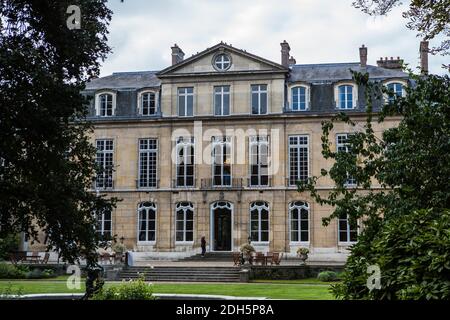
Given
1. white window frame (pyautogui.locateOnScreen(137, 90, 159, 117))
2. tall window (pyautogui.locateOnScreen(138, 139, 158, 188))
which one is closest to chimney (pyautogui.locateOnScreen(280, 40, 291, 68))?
white window frame (pyautogui.locateOnScreen(137, 90, 159, 117))

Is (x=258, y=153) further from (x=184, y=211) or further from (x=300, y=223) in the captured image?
(x=184, y=211)

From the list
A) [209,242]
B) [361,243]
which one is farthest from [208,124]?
[361,243]

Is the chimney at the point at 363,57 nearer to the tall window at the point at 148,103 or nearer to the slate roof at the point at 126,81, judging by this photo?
the slate roof at the point at 126,81

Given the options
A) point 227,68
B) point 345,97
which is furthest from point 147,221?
point 345,97

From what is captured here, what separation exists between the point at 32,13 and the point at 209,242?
25.4 meters

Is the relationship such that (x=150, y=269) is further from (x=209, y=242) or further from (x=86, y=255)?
(x=86, y=255)

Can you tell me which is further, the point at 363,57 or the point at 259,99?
Result: the point at 363,57

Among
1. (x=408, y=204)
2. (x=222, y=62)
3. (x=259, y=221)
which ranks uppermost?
(x=222, y=62)

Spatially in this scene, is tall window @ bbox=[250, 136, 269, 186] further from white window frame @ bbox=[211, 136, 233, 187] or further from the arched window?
the arched window

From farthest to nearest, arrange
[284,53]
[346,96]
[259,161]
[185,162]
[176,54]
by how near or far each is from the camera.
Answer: [176,54], [284,53], [185,162], [259,161], [346,96]

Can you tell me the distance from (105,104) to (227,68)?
26.9 ft

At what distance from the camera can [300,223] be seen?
117 ft

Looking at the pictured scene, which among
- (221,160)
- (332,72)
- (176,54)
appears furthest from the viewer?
(176,54)

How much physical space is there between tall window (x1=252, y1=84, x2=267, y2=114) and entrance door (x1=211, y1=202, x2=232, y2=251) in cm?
599
